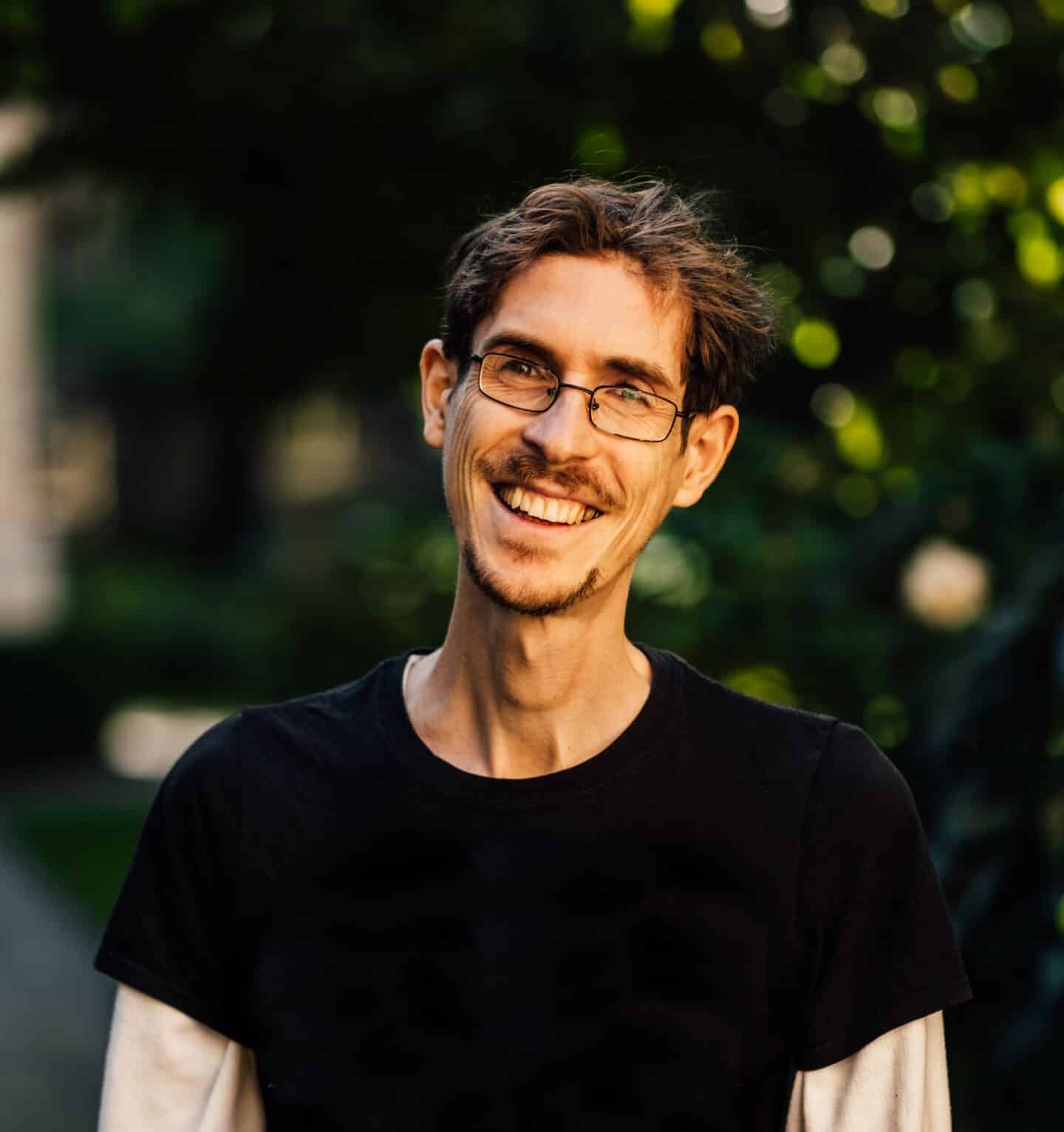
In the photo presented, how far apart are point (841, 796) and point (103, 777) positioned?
464 inches

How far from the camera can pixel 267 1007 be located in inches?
83.8

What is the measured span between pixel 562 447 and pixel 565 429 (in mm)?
23

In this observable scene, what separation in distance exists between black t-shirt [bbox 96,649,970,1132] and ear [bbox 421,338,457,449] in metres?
0.41

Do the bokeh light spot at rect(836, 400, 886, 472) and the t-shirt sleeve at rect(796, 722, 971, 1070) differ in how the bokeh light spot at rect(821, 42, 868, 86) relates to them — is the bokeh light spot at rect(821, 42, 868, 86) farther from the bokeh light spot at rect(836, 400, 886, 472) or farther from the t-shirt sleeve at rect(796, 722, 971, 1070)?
the t-shirt sleeve at rect(796, 722, 971, 1070)

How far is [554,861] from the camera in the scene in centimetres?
207

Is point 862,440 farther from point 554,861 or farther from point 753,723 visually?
point 554,861

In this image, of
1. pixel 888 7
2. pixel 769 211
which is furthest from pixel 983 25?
pixel 769 211

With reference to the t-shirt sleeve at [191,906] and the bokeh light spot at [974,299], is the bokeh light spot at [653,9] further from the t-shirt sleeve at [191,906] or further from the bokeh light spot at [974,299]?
the t-shirt sleeve at [191,906]

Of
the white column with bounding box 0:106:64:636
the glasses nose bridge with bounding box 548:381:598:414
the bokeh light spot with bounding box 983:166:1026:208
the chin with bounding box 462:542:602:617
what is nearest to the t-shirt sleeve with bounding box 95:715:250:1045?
the chin with bounding box 462:542:602:617

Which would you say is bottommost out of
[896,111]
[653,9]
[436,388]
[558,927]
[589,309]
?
[558,927]

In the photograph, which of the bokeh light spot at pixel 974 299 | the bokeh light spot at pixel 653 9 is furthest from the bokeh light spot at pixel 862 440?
the bokeh light spot at pixel 653 9

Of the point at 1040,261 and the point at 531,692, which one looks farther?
the point at 1040,261

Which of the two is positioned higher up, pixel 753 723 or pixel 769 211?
pixel 769 211

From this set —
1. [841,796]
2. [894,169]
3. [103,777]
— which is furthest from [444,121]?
[103,777]
